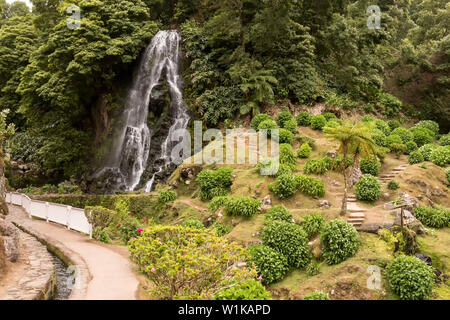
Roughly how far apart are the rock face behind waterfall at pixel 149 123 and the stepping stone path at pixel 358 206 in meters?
10.2

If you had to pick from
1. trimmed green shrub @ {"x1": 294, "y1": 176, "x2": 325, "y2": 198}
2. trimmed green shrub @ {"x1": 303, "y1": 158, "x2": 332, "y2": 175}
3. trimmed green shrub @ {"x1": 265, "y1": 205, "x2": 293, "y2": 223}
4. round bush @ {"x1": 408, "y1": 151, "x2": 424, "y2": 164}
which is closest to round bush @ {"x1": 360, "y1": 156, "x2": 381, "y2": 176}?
round bush @ {"x1": 408, "y1": 151, "x2": 424, "y2": 164}

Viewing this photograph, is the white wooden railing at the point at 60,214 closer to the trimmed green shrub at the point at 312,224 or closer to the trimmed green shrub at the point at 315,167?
the trimmed green shrub at the point at 312,224

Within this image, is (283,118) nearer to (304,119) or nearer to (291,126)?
(291,126)

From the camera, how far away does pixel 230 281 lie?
7012 mm

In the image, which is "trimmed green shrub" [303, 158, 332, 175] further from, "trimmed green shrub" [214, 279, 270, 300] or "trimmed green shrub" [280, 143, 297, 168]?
"trimmed green shrub" [214, 279, 270, 300]

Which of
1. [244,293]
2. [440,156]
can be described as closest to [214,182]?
[244,293]

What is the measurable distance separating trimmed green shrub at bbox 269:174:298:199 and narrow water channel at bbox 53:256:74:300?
7.66 meters

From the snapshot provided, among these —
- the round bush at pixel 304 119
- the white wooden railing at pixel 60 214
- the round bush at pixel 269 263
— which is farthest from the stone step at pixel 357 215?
the white wooden railing at pixel 60 214

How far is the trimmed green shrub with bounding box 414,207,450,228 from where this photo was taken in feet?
38.0

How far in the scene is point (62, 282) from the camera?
325 inches

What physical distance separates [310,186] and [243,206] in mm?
3043
